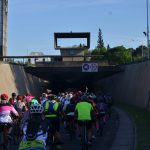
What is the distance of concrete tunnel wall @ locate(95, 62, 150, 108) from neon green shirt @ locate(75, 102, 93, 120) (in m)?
25.6

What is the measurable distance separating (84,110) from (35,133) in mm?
6375

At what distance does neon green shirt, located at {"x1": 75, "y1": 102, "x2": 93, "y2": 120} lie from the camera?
Answer: 1711cm

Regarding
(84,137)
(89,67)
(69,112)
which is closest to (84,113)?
(84,137)

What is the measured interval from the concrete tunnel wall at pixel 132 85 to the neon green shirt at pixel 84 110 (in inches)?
1007

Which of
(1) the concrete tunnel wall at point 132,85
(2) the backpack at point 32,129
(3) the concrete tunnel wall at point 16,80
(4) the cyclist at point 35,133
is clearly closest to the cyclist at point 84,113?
(4) the cyclist at point 35,133

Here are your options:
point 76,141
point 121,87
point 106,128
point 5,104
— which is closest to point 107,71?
point 121,87

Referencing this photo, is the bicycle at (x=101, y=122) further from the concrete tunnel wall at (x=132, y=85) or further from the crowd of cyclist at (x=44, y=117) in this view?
the concrete tunnel wall at (x=132, y=85)

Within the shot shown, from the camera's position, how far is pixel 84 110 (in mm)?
17172

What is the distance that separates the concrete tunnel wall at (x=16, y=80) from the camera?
48.8 metres

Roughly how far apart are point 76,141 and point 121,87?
42.7 m

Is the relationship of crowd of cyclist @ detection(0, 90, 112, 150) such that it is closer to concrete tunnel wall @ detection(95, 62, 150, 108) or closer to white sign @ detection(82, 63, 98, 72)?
concrete tunnel wall @ detection(95, 62, 150, 108)

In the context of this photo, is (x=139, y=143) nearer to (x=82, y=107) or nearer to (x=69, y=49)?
(x=82, y=107)

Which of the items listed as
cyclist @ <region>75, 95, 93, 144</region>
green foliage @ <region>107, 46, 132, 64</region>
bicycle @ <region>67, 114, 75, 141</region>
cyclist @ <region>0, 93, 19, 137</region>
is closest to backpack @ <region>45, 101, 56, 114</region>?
cyclist @ <region>75, 95, 93, 144</region>

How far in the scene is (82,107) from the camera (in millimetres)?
17219
